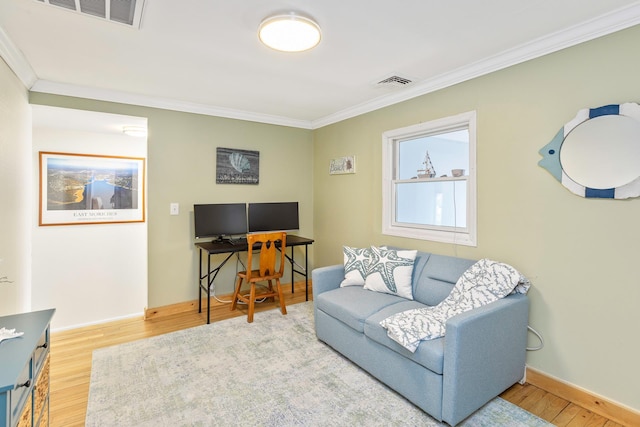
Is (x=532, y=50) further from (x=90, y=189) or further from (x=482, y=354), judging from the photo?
(x=90, y=189)

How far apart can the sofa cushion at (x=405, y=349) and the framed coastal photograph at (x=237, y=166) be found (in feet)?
7.90

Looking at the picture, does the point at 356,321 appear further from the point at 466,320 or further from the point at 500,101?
the point at 500,101

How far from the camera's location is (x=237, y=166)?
3938 mm

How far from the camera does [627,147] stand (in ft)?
5.95

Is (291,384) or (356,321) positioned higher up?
(356,321)

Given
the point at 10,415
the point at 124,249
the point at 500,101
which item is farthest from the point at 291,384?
the point at 124,249

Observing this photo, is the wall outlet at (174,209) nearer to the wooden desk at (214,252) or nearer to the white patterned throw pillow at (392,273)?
the wooden desk at (214,252)

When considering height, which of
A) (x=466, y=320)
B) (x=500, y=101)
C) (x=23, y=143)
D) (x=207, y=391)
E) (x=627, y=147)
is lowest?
(x=207, y=391)

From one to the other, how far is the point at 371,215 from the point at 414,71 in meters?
1.53

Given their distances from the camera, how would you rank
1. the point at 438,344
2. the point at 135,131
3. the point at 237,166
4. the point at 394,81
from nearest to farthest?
the point at 438,344 → the point at 394,81 → the point at 135,131 → the point at 237,166

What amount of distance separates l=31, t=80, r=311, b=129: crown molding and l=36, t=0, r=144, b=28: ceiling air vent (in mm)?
1497

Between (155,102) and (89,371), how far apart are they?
99.1 inches

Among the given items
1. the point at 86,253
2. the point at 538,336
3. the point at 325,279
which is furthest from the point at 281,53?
the point at 86,253

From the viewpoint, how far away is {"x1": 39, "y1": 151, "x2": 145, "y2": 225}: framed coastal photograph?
3467 millimetres
